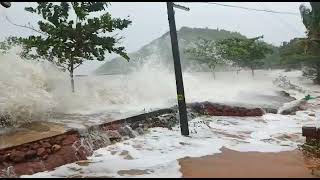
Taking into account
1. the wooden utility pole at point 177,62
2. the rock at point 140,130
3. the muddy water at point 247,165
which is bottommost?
the muddy water at point 247,165

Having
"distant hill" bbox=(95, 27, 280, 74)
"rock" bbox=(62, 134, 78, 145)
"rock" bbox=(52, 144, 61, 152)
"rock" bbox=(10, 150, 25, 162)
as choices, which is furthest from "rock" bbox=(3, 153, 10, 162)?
"distant hill" bbox=(95, 27, 280, 74)

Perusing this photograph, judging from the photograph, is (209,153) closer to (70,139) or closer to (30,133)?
(70,139)

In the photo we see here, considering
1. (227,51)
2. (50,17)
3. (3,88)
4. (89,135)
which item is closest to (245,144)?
(89,135)

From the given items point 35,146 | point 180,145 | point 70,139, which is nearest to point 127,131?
point 180,145

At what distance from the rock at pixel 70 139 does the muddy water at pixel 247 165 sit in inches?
99.1

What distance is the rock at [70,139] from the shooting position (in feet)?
28.9

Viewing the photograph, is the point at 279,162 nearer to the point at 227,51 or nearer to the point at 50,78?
the point at 50,78

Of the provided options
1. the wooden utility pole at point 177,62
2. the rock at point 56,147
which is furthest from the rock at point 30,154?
the wooden utility pole at point 177,62

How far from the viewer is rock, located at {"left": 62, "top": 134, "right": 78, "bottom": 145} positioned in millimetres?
8805

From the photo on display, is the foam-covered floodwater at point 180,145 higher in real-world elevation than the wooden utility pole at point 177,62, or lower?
lower

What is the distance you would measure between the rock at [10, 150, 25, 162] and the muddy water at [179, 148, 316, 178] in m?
3.18

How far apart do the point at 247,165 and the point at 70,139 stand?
13.2 ft

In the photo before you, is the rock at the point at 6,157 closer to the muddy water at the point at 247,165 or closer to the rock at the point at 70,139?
the rock at the point at 70,139

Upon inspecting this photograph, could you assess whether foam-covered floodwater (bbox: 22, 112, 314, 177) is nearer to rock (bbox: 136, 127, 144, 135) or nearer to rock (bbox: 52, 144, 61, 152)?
rock (bbox: 136, 127, 144, 135)
